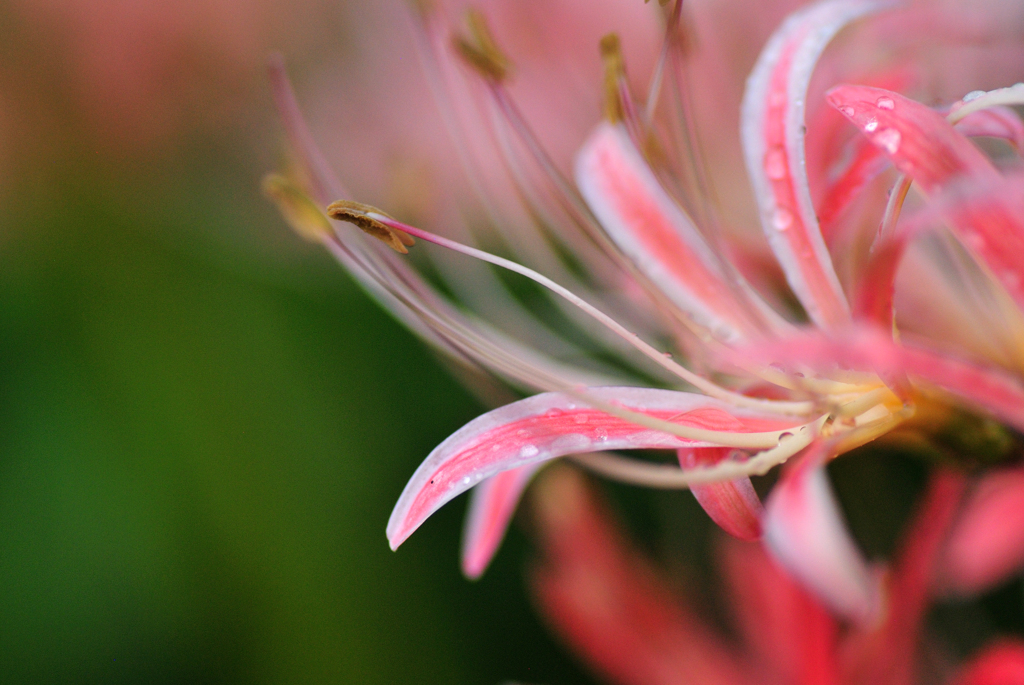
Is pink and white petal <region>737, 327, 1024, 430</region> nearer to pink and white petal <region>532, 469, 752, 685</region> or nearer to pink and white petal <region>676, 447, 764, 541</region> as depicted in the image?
pink and white petal <region>676, 447, 764, 541</region>

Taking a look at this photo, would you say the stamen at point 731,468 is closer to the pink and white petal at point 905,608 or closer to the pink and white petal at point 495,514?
the pink and white petal at point 495,514

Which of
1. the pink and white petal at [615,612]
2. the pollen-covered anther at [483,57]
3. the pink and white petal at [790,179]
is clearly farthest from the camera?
the pink and white petal at [615,612]

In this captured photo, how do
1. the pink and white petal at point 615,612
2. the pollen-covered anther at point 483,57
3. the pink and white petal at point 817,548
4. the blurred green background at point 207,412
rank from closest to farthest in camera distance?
the pink and white petal at point 817,548
the pollen-covered anther at point 483,57
the pink and white petal at point 615,612
the blurred green background at point 207,412

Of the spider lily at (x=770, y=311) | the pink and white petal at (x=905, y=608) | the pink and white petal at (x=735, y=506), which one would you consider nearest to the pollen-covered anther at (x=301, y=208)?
the spider lily at (x=770, y=311)

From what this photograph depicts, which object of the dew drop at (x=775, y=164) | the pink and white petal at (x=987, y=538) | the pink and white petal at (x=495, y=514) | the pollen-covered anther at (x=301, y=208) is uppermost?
the pollen-covered anther at (x=301, y=208)

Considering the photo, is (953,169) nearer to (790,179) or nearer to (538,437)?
(790,179)

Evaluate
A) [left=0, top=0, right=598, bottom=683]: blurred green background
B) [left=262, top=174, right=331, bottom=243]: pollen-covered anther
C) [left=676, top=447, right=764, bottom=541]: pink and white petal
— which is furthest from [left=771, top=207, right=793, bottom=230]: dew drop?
[left=0, top=0, right=598, bottom=683]: blurred green background

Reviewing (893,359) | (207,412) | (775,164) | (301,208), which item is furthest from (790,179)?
(207,412)
